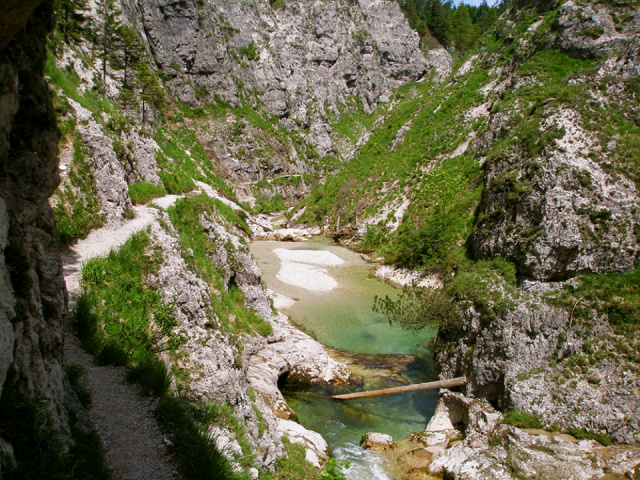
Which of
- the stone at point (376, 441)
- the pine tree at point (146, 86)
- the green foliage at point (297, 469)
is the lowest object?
the stone at point (376, 441)

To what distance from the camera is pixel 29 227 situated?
4.75m

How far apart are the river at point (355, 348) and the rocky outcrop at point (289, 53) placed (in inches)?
2029

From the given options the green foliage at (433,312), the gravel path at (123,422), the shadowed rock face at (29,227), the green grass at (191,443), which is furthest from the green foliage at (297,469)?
the green foliage at (433,312)

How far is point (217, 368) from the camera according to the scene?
8.25m

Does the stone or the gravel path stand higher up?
the gravel path

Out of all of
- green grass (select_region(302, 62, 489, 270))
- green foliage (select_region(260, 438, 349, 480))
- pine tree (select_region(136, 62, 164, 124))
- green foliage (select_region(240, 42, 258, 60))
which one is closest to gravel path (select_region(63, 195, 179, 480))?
green foliage (select_region(260, 438, 349, 480))

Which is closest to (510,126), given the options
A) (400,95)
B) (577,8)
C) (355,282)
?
(577,8)

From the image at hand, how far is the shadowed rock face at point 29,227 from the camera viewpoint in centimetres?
371

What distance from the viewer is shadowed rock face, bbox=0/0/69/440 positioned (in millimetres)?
3705

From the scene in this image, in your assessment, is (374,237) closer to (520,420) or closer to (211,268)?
(211,268)

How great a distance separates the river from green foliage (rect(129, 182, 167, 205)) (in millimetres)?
9913

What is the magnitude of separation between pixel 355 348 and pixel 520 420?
339 inches

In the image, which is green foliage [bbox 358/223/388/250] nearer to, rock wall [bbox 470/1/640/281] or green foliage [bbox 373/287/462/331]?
rock wall [bbox 470/1/640/281]

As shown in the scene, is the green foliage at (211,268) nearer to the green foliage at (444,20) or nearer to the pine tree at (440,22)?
the green foliage at (444,20)
